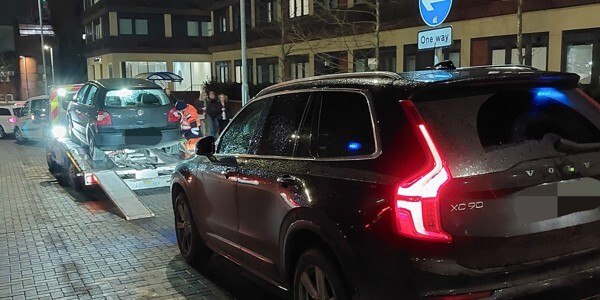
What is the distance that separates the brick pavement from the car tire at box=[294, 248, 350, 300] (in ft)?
4.57

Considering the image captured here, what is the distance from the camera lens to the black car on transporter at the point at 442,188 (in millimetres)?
2920

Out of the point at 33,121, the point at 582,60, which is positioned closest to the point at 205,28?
the point at 33,121

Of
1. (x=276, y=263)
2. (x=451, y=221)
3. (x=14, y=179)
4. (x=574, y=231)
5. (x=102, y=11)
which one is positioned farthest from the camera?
(x=102, y=11)

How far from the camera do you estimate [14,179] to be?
41.7ft

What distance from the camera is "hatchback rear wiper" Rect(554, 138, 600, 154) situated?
3.22m

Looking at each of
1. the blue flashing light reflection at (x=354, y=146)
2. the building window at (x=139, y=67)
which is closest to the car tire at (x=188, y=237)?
the blue flashing light reflection at (x=354, y=146)

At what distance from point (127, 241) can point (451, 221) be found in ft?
17.0

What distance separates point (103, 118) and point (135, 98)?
2.75 feet

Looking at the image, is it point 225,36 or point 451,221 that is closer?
point 451,221

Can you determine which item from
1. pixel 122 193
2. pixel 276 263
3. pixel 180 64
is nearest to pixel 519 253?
pixel 276 263

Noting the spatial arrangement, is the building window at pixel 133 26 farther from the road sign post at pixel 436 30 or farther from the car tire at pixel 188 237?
the car tire at pixel 188 237

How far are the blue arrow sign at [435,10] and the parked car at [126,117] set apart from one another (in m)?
5.73

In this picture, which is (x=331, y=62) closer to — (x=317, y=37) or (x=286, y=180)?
(x=317, y=37)

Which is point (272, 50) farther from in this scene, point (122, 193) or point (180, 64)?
point (122, 193)
